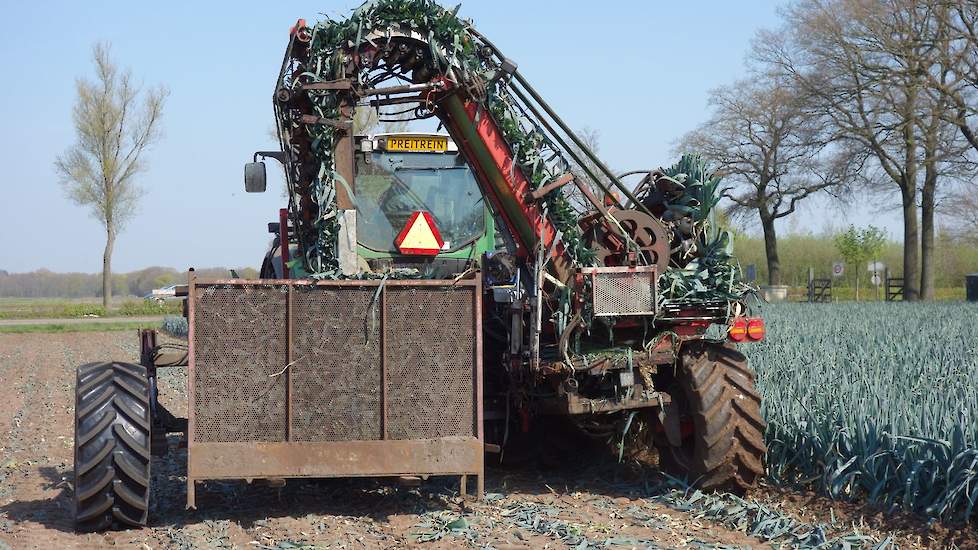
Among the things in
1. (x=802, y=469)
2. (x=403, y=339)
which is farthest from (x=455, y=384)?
(x=802, y=469)

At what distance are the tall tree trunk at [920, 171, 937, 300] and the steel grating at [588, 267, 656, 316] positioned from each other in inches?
1241

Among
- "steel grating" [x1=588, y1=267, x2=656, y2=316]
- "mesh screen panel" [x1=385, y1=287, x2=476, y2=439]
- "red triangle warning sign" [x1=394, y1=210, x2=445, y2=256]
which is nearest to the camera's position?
"mesh screen panel" [x1=385, y1=287, x2=476, y2=439]

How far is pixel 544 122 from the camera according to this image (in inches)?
287

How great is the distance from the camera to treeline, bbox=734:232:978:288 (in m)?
61.0

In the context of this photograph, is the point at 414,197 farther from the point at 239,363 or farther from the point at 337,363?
the point at 239,363

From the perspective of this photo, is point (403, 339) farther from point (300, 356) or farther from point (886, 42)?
point (886, 42)

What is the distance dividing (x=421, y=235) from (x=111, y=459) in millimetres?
3385

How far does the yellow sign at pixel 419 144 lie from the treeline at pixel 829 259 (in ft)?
169

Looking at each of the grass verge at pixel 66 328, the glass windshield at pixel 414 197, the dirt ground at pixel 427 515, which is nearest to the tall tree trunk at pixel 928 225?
the grass verge at pixel 66 328

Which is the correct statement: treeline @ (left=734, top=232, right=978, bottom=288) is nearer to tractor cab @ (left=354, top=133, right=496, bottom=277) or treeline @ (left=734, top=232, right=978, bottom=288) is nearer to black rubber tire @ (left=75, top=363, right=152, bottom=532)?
tractor cab @ (left=354, top=133, right=496, bottom=277)

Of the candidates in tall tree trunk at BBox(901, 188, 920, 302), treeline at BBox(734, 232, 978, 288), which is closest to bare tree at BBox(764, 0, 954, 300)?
tall tree trunk at BBox(901, 188, 920, 302)

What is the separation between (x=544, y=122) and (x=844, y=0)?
3143 centimetres

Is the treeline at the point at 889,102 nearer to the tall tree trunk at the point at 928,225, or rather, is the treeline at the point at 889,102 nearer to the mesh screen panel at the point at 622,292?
the tall tree trunk at the point at 928,225

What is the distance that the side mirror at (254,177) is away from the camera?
784 cm
